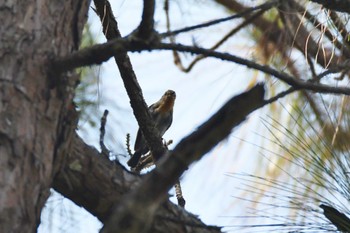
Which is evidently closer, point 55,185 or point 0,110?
point 0,110

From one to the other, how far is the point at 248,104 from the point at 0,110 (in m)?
0.44

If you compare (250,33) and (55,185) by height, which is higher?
(250,33)

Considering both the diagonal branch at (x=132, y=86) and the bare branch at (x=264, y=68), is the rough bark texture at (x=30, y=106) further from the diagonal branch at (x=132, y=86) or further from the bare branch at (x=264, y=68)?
the diagonal branch at (x=132, y=86)

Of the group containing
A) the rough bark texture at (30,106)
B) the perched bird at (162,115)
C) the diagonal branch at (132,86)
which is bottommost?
the rough bark texture at (30,106)

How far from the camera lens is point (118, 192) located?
1.42 metres

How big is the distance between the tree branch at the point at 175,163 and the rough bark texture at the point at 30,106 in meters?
0.33

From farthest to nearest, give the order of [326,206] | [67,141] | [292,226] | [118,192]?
[292,226] < [326,206] < [118,192] < [67,141]

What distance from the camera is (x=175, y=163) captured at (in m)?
0.87

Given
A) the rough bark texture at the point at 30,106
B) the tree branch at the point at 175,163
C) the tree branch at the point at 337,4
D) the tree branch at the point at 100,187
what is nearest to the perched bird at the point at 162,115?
the tree branch at the point at 337,4

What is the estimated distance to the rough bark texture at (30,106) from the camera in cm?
118

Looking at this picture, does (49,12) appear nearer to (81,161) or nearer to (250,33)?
(81,161)

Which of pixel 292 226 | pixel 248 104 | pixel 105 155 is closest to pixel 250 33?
pixel 292 226

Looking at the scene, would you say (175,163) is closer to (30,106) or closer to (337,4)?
(30,106)

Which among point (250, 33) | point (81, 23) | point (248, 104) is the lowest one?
point (248, 104)
